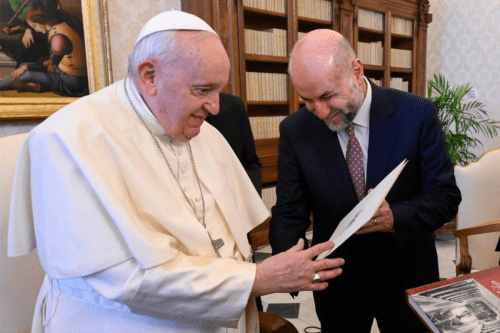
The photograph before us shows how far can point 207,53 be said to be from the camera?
1.17 m

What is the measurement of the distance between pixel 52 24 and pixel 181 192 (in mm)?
2369

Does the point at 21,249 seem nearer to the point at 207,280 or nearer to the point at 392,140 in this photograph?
the point at 207,280

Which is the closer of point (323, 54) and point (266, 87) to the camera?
point (323, 54)

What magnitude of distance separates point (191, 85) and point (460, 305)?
3.20ft

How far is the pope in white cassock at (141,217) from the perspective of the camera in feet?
3.40

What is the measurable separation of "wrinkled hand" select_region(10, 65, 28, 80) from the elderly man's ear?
6.85 ft

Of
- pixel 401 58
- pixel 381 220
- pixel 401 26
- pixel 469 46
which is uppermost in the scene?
pixel 401 26

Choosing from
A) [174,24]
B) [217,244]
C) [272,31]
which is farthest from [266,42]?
[217,244]

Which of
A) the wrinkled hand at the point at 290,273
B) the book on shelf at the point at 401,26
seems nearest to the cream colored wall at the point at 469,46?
the book on shelf at the point at 401,26

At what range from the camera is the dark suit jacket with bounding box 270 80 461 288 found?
154 cm

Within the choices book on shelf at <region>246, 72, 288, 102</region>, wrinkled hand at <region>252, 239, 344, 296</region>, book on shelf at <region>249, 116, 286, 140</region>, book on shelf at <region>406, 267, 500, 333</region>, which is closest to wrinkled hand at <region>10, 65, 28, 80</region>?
book on shelf at <region>246, 72, 288, 102</region>

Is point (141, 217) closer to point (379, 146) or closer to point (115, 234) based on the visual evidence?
point (115, 234)

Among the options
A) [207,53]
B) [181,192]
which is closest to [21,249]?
[181,192]

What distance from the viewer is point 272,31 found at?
4234 mm
